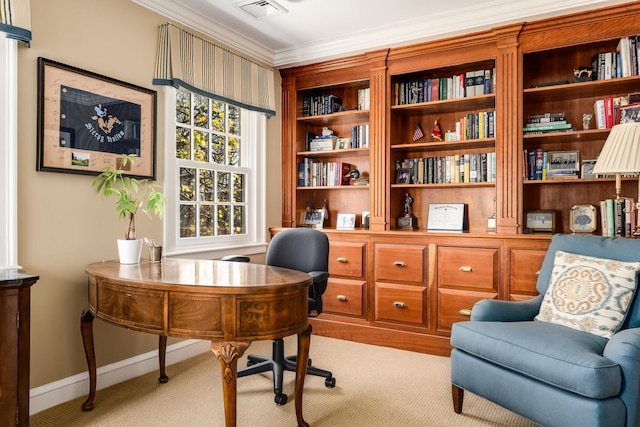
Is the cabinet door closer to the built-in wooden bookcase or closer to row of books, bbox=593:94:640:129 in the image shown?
the built-in wooden bookcase

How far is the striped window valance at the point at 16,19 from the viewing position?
2219 mm

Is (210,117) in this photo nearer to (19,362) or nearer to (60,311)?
(60,311)

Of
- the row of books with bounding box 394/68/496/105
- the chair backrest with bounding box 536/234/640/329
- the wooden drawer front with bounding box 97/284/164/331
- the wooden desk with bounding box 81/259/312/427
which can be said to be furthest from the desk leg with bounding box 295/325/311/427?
the row of books with bounding box 394/68/496/105

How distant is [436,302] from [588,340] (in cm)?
145

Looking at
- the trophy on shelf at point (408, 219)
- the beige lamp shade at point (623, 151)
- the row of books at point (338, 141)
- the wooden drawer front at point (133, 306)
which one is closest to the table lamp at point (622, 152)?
the beige lamp shade at point (623, 151)

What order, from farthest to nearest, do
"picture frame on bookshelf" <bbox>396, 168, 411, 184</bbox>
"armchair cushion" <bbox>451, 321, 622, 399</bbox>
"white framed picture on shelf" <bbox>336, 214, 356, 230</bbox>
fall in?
"white framed picture on shelf" <bbox>336, 214, 356, 230</bbox>
"picture frame on bookshelf" <bbox>396, 168, 411, 184</bbox>
"armchair cushion" <bbox>451, 321, 622, 399</bbox>

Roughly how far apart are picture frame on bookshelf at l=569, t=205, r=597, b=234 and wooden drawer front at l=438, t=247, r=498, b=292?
0.62 m

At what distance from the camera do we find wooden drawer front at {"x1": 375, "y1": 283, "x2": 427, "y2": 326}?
352 centimetres

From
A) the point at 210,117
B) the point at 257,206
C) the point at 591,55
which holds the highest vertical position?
the point at 591,55

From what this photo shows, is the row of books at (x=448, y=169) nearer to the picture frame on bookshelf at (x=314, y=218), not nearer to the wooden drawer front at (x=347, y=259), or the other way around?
the wooden drawer front at (x=347, y=259)

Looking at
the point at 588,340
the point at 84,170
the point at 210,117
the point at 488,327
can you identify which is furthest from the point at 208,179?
the point at 588,340

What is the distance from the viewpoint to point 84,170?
2660 mm

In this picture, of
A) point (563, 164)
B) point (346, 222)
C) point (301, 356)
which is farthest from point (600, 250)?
point (346, 222)

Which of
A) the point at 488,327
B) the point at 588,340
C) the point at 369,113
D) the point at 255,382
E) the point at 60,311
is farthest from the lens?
the point at 369,113
